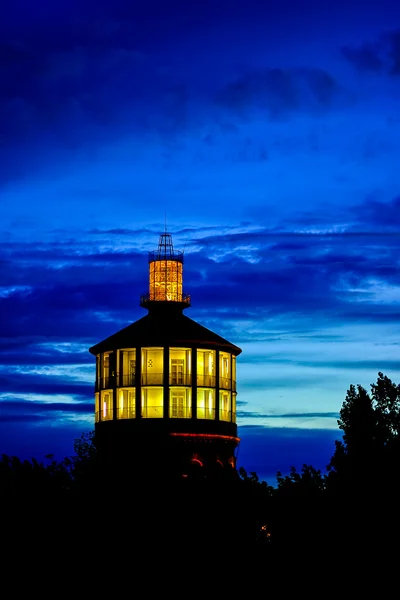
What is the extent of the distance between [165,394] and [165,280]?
Answer: 10.6m

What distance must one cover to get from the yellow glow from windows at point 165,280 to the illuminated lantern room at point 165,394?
1403mm

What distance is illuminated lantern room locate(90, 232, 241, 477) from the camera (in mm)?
91812

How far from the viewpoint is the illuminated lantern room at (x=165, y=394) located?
301ft

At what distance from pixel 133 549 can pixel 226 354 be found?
53.0 meters

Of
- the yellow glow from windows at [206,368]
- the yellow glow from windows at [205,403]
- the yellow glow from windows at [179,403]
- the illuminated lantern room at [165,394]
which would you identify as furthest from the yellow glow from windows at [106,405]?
the yellow glow from windows at [206,368]

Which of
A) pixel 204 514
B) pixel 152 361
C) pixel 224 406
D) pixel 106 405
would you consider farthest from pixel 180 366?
pixel 204 514

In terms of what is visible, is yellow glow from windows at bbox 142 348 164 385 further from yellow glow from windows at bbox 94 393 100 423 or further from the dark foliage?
the dark foliage

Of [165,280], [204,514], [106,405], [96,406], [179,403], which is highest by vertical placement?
[165,280]

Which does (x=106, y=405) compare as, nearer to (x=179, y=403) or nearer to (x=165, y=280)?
(x=179, y=403)

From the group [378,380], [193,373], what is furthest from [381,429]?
[193,373]

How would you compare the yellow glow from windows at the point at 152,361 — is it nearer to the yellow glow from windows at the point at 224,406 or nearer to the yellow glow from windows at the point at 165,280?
the yellow glow from windows at the point at 224,406

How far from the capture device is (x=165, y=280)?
3866 inches

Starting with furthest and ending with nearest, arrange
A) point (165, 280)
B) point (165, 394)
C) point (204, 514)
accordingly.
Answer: point (165, 280) < point (165, 394) < point (204, 514)

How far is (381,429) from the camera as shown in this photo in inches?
3332
